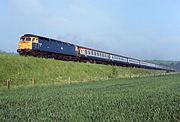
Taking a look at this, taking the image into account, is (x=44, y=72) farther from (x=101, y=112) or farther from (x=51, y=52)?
(x=101, y=112)

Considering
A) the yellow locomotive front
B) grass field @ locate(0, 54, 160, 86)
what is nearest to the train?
the yellow locomotive front

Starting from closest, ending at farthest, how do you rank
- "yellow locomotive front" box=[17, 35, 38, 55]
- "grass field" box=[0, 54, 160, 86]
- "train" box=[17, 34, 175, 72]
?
"grass field" box=[0, 54, 160, 86] < "yellow locomotive front" box=[17, 35, 38, 55] < "train" box=[17, 34, 175, 72]

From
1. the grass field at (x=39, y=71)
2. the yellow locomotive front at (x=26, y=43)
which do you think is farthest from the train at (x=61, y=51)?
the grass field at (x=39, y=71)

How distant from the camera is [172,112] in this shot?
17031mm

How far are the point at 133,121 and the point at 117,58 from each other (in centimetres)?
8407

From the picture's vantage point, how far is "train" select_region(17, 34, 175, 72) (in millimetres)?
62844

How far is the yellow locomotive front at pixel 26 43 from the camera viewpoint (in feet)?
203

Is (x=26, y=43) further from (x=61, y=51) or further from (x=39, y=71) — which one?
(x=61, y=51)

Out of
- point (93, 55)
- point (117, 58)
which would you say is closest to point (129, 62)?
point (117, 58)

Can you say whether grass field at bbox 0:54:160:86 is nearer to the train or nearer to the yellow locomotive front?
the yellow locomotive front

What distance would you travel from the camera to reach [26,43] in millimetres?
62094

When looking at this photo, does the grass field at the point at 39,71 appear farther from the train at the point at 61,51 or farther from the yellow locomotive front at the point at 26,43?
the train at the point at 61,51

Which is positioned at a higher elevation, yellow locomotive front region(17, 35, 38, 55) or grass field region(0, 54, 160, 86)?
yellow locomotive front region(17, 35, 38, 55)

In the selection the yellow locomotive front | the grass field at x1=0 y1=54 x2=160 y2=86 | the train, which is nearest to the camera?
the grass field at x1=0 y1=54 x2=160 y2=86
